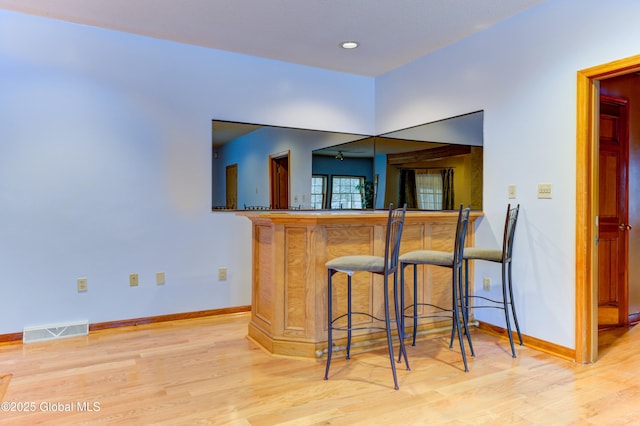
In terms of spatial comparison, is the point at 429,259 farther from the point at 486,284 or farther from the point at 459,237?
the point at 486,284

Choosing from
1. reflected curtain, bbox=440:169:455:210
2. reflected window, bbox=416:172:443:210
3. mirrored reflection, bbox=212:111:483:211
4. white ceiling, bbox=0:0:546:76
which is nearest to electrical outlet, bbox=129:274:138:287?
mirrored reflection, bbox=212:111:483:211

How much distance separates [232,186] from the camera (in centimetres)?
412

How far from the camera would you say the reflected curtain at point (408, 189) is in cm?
439

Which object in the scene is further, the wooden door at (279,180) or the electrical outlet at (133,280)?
the wooden door at (279,180)

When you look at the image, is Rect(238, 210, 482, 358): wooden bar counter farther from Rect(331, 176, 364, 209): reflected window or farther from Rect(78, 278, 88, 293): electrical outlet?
Rect(331, 176, 364, 209): reflected window

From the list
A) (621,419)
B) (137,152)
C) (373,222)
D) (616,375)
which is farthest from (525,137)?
(137,152)

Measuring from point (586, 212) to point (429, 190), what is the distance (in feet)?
5.18

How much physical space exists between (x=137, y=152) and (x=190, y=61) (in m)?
0.98

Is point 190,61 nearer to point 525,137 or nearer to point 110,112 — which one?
point 110,112

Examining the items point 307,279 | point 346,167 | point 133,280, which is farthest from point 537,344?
point 133,280

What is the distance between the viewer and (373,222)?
3068 mm

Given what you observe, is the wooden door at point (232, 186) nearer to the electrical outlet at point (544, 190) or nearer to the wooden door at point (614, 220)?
the electrical outlet at point (544, 190)

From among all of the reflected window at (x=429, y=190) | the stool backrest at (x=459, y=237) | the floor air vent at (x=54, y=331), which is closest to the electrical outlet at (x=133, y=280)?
the floor air vent at (x=54, y=331)

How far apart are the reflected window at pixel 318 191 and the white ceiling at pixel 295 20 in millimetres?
1309
